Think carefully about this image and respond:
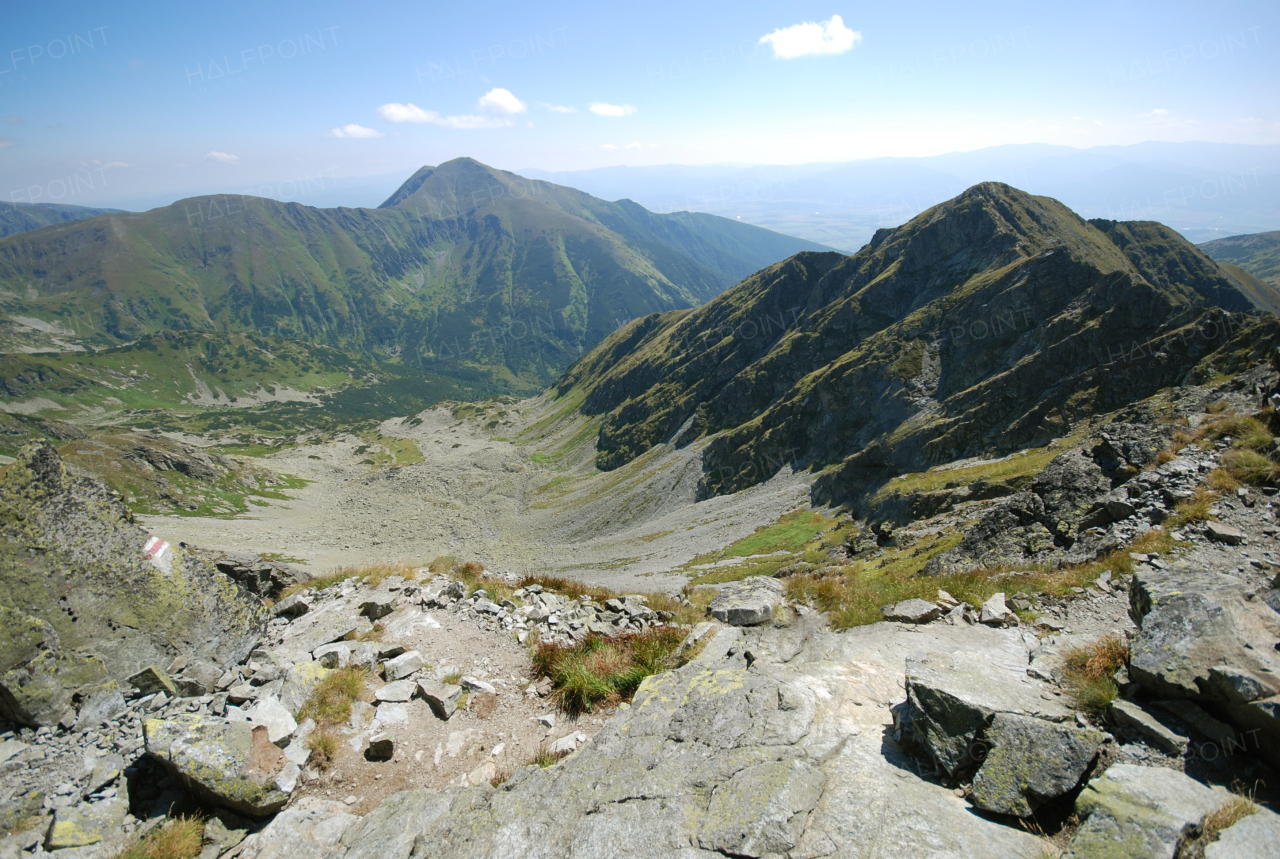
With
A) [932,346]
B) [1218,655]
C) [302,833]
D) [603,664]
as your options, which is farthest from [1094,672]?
[932,346]

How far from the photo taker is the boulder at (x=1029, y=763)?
618 cm

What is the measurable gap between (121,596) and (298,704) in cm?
572

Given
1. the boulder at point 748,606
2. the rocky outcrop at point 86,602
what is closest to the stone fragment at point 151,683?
the rocky outcrop at point 86,602

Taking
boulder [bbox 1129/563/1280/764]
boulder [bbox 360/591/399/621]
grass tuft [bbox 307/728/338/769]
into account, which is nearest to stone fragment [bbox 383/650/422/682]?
grass tuft [bbox 307/728/338/769]

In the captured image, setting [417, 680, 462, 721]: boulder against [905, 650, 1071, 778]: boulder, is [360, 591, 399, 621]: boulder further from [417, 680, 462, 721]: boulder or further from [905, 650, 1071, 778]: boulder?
[905, 650, 1071, 778]: boulder

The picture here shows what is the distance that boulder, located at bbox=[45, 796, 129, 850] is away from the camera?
302 inches

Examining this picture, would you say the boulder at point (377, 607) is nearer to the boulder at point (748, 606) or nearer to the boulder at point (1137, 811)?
the boulder at point (748, 606)

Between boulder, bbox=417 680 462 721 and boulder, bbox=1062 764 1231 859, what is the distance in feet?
33.2

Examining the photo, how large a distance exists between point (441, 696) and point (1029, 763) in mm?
10198

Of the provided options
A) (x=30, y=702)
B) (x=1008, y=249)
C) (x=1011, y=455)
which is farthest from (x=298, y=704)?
(x=1008, y=249)

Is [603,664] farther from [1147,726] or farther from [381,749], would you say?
[1147,726]

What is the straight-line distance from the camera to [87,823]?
788 centimetres

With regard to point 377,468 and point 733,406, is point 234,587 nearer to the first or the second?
point 733,406

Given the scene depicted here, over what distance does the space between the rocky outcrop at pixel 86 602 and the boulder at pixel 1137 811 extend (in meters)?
15.7
